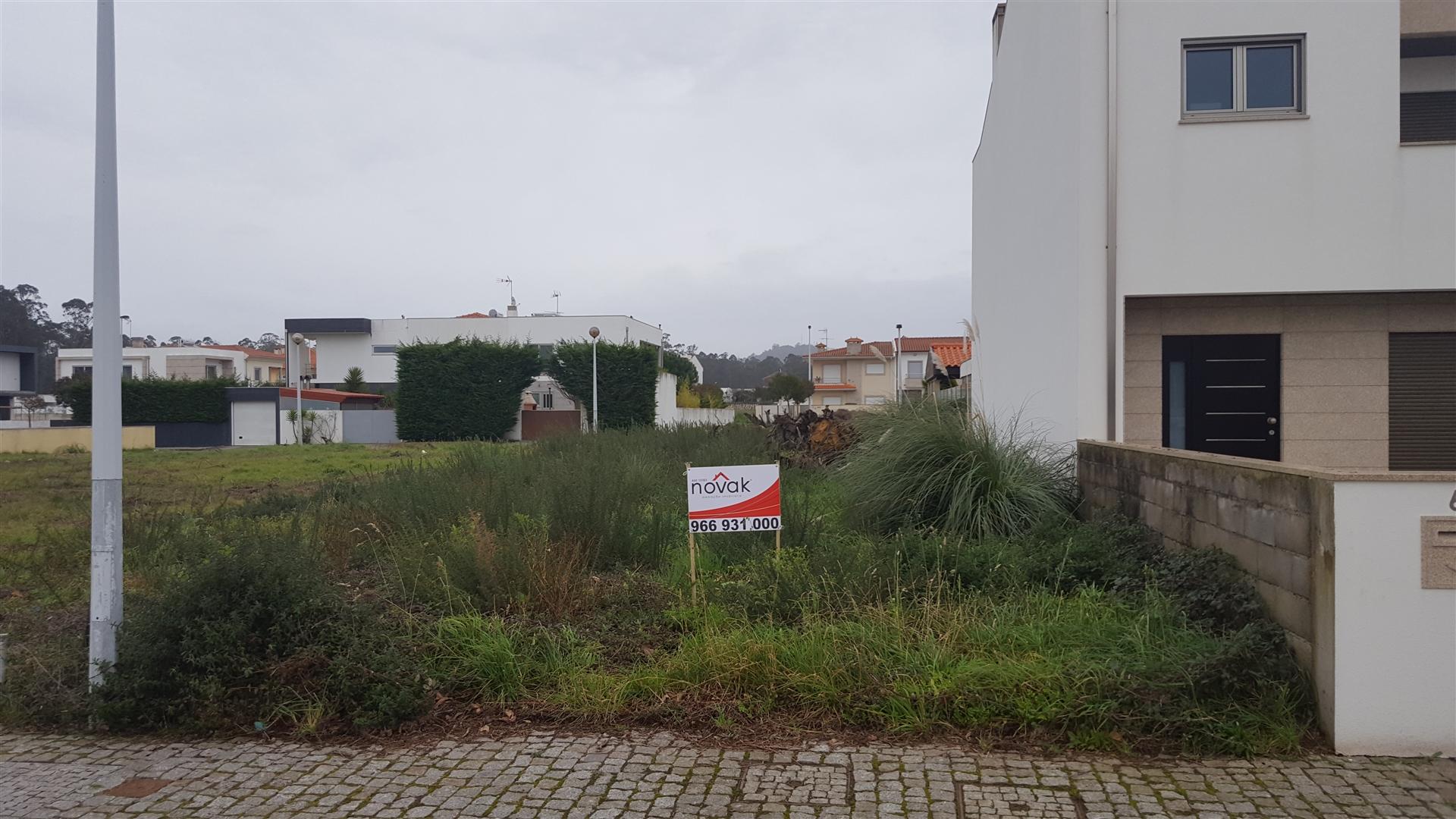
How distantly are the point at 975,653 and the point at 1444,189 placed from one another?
7.67 m

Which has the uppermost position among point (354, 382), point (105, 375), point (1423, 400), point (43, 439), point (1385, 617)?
point (354, 382)

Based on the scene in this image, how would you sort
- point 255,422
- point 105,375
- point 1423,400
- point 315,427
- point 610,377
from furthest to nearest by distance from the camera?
point 255,422 < point 610,377 < point 315,427 < point 1423,400 < point 105,375

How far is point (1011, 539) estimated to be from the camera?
808cm

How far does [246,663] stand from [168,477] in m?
16.3

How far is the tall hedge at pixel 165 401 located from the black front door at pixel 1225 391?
4101 cm

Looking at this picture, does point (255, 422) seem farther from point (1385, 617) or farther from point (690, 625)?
point (1385, 617)

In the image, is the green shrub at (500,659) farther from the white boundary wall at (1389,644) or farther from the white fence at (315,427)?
the white fence at (315,427)

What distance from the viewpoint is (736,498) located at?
23.3ft

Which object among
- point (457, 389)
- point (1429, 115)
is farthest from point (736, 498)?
point (457, 389)

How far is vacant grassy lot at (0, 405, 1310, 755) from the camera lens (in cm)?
497

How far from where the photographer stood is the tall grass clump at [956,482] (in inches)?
335

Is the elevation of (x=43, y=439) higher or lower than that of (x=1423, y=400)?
lower

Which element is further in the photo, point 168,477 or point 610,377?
point 610,377

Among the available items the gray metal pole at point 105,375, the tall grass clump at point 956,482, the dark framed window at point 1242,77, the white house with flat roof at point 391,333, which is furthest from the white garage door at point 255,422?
the dark framed window at point 1242,77
